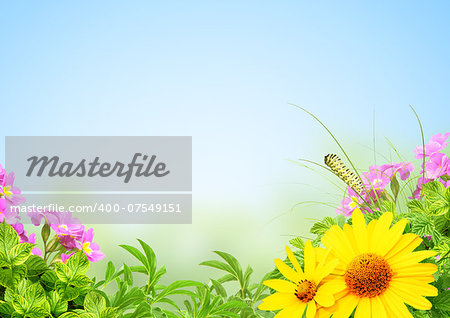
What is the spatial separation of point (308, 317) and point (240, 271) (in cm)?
38

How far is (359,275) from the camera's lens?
521mm

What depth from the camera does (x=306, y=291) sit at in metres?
0.54

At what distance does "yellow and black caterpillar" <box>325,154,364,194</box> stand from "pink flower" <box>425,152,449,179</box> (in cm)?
15

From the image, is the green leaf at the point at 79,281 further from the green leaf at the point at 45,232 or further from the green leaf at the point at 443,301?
the green leaf at the point at 443,301

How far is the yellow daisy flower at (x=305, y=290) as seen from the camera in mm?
525

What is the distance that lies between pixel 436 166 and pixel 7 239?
0.87 metres

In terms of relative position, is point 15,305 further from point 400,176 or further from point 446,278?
point 400,176

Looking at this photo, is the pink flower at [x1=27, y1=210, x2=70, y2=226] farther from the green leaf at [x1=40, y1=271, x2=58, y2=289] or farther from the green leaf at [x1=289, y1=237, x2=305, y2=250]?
the green leaf at [x1=289, y1=237, x2=305, y2=250]

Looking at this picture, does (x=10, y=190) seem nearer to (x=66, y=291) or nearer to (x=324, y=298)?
(x=66, y=291)

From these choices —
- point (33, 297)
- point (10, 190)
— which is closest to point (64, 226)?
point (10, 190)

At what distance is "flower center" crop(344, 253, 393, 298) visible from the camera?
518mm

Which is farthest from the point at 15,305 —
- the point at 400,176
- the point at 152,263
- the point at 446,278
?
the point at 400,176

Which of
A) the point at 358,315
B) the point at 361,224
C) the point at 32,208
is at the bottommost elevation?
the point at 358,315

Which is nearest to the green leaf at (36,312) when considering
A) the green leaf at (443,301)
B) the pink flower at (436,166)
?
the green leaf at (443,301)
